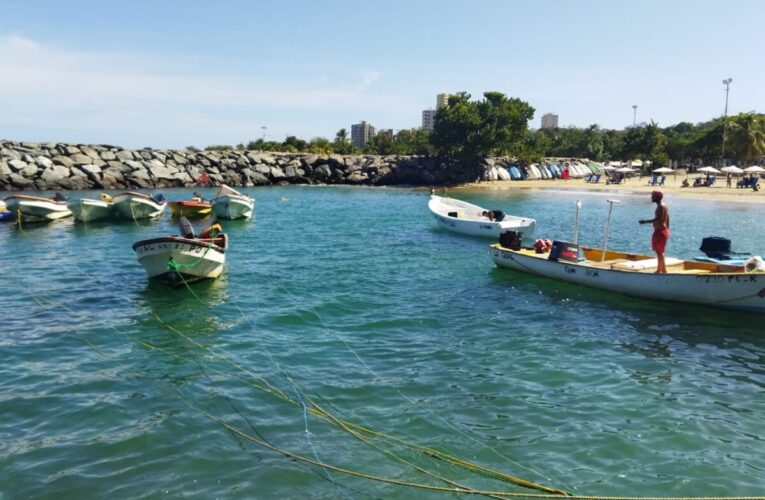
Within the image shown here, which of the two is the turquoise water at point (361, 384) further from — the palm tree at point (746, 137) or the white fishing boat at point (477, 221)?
the palm tree at point (746, 137)

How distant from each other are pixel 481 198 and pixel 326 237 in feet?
93.1

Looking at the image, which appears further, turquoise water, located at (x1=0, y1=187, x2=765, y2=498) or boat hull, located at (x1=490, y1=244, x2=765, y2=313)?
boat hull, located at (x1=490, y1=244, x2=765, y2=313)

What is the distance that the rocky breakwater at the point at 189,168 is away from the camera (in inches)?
2169

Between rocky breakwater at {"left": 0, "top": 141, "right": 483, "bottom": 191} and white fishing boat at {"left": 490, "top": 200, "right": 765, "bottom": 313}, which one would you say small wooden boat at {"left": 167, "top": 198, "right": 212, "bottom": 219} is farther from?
rocky breakwater at {"left": 0, "top": 141, "right": 483, "bottom": 191}

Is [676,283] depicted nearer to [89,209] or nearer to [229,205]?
[229,205]

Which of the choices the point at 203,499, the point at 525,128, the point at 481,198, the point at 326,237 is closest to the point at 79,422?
the point at 203,499

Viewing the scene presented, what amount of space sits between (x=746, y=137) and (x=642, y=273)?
83039 mm

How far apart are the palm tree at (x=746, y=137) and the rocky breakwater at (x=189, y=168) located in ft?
128

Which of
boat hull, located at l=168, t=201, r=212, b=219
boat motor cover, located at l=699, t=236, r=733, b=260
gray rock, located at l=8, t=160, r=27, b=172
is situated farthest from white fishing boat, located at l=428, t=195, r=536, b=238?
gray rock, located at l=8, t=160, r=27, b=172

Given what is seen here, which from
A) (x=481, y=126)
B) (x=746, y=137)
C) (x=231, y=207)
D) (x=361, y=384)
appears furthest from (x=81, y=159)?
(x=746, y=137)

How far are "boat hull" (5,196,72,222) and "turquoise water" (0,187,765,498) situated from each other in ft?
43.0

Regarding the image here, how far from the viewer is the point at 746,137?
274 ft

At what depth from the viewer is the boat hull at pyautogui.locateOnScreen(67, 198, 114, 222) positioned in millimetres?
32781

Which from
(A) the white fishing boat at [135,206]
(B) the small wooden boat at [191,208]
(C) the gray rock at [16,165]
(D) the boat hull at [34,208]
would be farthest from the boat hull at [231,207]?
(C) the gray rock at [16,165]
